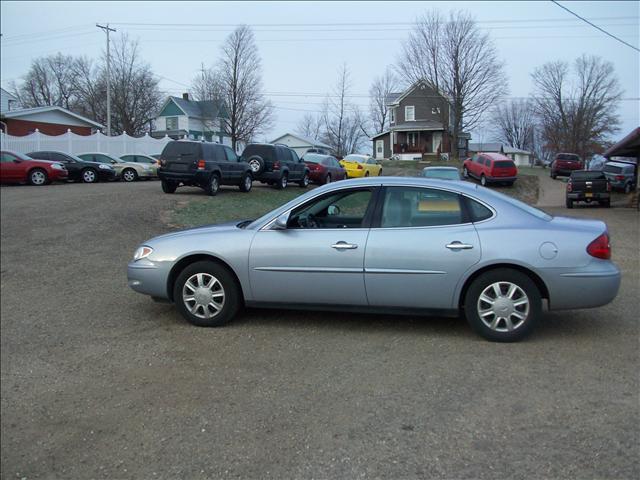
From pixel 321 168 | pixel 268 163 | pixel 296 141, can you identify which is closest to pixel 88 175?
pixel 268 163

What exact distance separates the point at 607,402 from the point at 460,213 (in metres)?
1.96

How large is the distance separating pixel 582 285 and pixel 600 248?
37 cm

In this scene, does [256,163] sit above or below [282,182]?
above

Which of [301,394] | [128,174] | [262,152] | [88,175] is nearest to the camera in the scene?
[301,394]

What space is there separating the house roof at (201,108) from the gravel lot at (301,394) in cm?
3834

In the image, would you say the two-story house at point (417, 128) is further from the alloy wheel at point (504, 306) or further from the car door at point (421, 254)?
the alloy wheel at point (504, 306)

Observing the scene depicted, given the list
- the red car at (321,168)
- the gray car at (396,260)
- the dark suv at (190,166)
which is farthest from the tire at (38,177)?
the gray car at (396,260)

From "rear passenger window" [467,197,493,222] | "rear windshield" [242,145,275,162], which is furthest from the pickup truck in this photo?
"rear passenger window" [467,197,493,222]

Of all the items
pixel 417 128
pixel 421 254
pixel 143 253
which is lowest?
pixel 143 253

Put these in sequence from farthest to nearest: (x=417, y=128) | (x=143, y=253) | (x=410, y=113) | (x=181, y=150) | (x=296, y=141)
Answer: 1. (x=296, y=141)
2. (x=410, y=113)
3. (x=417, y=128)
4. (x=181, y=150)
5. (x=143, y=253)

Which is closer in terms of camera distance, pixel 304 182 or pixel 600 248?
pixel 600 248

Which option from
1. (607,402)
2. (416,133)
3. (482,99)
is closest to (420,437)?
(607,402)

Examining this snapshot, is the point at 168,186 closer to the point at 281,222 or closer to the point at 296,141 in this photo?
the point at 281,222

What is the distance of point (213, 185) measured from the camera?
16.1 m
